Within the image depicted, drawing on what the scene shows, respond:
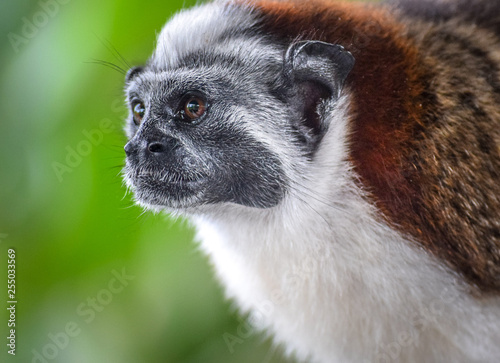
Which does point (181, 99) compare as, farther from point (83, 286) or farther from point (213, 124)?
point (83, 286)

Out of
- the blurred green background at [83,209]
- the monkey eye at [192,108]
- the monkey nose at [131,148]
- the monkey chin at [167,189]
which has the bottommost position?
the blurred green background at [83,209]

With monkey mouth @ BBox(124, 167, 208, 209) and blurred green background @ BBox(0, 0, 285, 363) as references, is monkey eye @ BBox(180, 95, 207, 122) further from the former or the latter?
blurred green background @ BBox(0, 0, 285, 363)

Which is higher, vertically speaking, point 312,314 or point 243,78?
point 243,78

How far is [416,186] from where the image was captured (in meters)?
1.35

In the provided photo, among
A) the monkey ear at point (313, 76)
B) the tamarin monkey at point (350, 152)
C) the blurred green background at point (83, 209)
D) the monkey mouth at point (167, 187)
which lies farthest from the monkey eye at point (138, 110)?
the monkey ear at point (313, 76)

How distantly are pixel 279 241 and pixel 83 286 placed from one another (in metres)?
0.72

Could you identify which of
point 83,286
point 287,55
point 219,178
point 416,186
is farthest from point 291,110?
point 83,286

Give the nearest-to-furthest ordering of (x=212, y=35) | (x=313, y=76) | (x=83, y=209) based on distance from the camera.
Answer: (x=313, y=76) → (x=212, y=35) → (x=83, y=209)

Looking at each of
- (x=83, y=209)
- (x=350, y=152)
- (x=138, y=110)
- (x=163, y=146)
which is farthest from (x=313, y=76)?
(x=83, y=209)

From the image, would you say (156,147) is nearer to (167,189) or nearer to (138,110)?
(167,189)

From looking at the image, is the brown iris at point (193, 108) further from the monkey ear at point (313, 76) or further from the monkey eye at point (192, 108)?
the monkey ear at point (313, 76)

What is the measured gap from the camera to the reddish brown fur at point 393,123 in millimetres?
1345

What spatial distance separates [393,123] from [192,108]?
46 centimetres

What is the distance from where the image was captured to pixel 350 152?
141 centimetres
